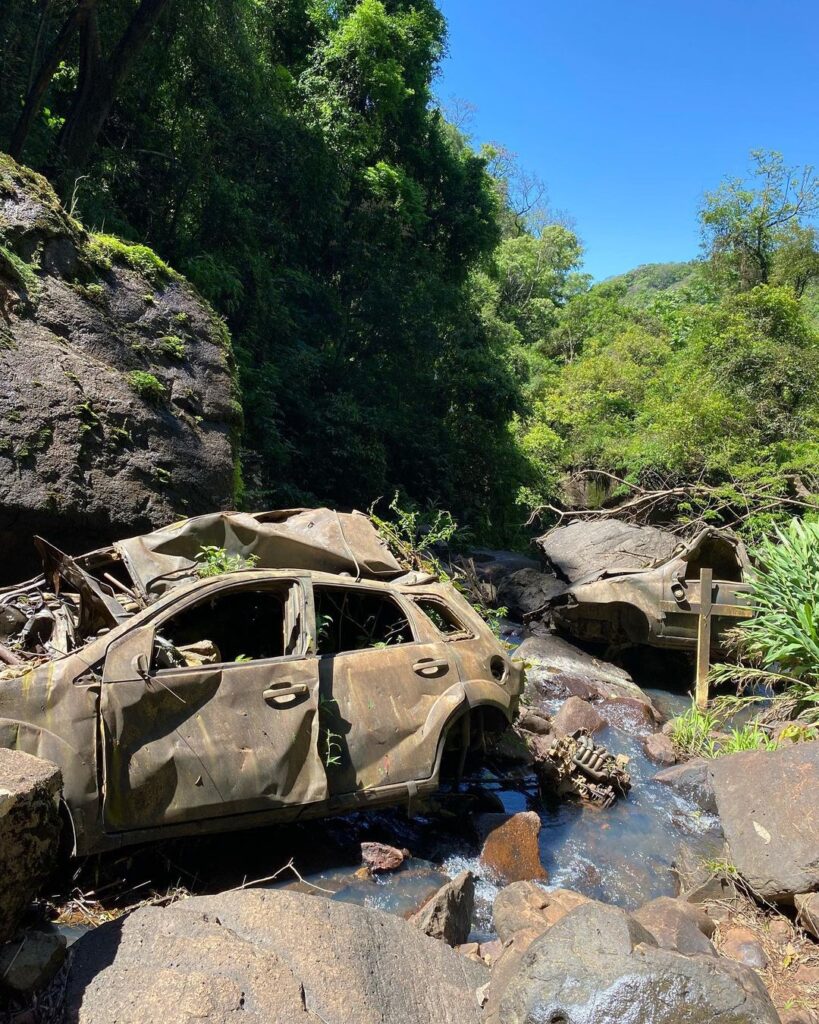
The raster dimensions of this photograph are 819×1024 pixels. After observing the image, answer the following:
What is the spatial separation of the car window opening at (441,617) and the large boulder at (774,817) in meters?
1.99

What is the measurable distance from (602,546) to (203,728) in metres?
10.2

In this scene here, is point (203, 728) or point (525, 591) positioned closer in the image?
point (203, 728)

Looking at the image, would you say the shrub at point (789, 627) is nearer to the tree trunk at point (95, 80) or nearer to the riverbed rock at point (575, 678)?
the riverbed rock at point (575, 678)

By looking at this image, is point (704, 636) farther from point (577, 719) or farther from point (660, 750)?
point (577, 719)

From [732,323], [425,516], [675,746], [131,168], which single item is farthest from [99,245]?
[732,323]

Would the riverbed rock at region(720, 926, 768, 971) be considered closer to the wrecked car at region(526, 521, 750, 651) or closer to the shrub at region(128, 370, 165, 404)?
the wrecked car at region(526, 521, 750, 651)

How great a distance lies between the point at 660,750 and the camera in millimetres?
7684

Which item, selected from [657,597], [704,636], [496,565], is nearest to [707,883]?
[704,636]

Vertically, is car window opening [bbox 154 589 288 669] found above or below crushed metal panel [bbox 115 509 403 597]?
below

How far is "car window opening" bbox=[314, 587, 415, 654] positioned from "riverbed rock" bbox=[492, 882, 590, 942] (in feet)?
6.50

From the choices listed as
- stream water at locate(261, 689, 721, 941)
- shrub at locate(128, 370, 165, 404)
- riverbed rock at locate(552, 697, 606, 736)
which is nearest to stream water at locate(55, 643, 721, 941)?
stream water at locate(261, 689, 721, 941)

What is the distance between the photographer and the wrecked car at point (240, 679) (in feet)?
13.1

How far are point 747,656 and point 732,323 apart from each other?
14.2m

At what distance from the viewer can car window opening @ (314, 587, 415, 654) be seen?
6070 millimetres
